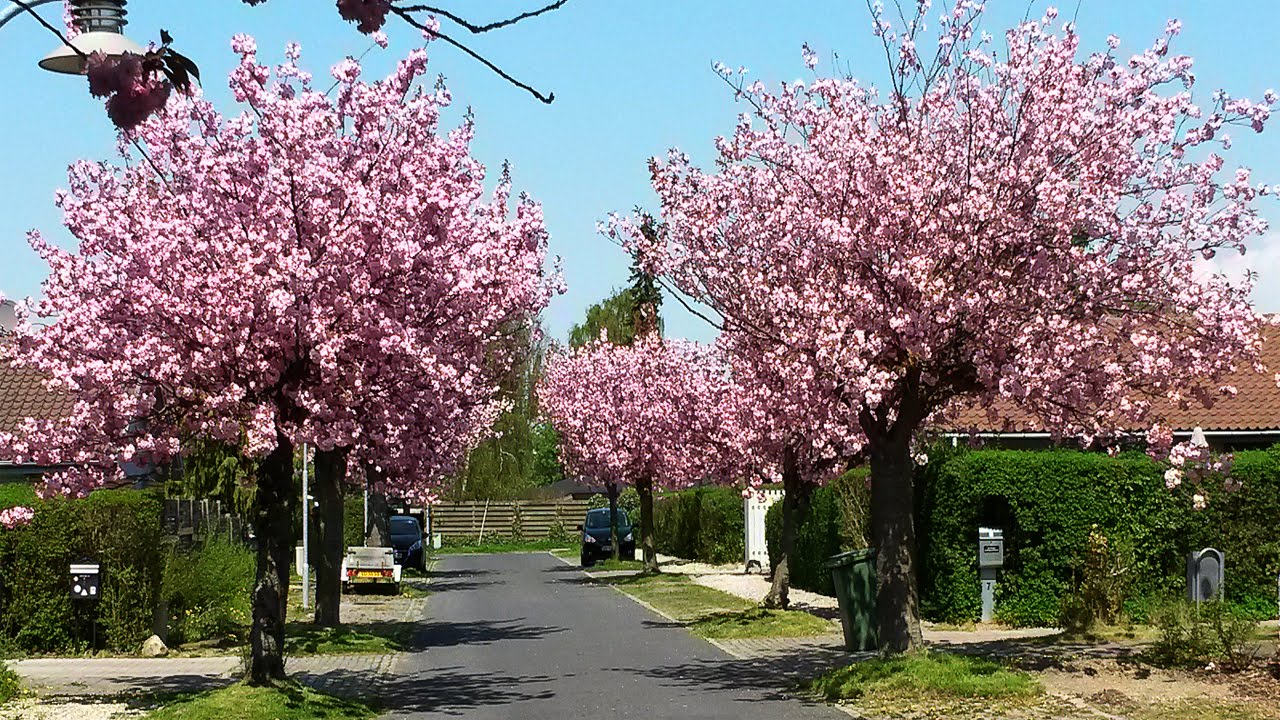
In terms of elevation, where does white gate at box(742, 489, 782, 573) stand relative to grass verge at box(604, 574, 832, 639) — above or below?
above

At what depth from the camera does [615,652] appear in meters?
22.8

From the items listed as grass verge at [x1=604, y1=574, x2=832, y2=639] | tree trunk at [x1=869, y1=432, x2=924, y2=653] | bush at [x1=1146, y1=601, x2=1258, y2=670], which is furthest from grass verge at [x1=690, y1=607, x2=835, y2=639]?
bush at [x1=1146, y1=601, x2=1258, y2=670]

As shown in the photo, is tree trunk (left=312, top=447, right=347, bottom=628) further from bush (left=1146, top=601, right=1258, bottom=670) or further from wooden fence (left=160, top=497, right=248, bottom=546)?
bush (left=1146, top=601, right=1258, bottom=670)

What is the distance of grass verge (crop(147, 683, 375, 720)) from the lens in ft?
49.3

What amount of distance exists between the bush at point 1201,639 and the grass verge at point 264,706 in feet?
26.4

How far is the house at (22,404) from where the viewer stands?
35.5 metres

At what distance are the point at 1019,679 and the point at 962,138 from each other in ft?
17.8

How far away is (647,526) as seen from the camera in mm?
46094

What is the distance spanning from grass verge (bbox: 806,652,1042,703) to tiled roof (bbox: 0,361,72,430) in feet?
74.8

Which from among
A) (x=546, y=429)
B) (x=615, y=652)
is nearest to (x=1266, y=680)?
(x=615, y=652)

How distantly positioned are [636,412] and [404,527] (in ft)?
30.2

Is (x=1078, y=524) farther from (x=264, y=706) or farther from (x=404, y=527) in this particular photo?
(x=404, y=527)

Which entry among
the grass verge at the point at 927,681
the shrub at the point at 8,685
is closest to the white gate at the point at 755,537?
the grass verge at the point at 927,681

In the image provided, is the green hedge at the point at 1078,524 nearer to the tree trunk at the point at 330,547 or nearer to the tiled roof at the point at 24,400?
the tree trunk at the point at 330,547
